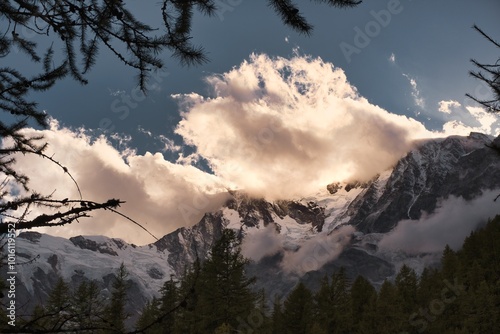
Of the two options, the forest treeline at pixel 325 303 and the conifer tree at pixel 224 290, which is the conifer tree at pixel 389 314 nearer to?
the forest treeline at pixel 325 303

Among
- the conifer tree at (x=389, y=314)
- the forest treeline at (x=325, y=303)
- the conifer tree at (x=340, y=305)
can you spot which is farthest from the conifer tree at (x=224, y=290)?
the conifer tree at (x=389, y=314)

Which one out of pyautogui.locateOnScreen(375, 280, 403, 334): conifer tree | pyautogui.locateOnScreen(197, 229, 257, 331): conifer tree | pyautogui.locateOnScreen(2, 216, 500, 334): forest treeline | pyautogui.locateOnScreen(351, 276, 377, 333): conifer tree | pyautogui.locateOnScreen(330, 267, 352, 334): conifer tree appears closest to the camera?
Answer: pyautogui.locateOnScreen(197, 229, 257, 331): conifer tree

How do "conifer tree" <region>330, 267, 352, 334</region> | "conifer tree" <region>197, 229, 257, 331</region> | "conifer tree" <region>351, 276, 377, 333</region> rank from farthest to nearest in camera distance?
"conifer tree" <region>330, 267, 352, 334</region> → "conifer tree" <region>351, 276, 377, 333</region> → "conifer tree" <region>197, 229, 257, 331</region>

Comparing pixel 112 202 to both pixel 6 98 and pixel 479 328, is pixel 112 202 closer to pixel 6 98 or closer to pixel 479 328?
pixel 6 98

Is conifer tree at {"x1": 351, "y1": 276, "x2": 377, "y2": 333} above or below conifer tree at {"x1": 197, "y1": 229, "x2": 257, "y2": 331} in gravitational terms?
below

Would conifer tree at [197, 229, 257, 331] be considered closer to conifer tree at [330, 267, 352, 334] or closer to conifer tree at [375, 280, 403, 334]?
conifer tree at [330, 267, 352, 334]

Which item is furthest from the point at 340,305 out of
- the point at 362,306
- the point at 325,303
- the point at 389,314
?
the point at 389,314

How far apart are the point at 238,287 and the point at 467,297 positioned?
43.6 ft

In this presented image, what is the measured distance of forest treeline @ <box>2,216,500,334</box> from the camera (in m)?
22.6

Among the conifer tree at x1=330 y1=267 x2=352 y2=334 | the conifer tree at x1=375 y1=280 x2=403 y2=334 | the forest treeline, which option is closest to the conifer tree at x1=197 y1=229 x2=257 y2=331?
the forest treeline

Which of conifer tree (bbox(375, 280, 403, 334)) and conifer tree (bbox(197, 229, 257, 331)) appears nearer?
conifer tree (bbox(197, 229, 257, 331))

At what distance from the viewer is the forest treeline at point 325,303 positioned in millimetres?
22562

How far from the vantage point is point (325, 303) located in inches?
1172

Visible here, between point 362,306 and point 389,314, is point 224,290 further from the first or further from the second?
point 362,306
